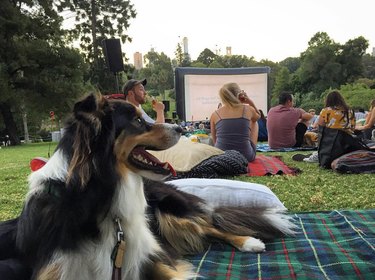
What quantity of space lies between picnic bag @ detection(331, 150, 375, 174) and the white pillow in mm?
3242

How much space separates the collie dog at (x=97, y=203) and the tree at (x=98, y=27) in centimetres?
3342

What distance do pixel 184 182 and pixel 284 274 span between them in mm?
1730

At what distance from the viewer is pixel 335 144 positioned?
6.93 m

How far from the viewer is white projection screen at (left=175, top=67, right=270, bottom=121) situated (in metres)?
20.2

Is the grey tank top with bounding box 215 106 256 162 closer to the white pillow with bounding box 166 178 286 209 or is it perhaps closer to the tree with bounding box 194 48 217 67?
the white pillow with bounding box 166 178 286 209

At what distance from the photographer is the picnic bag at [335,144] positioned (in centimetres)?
684

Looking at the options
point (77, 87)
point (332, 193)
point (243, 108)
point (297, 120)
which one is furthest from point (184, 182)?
point (77, 87)

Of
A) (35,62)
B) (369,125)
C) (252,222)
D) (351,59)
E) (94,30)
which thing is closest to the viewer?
(252,222)

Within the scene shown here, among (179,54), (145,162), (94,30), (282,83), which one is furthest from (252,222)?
(179,54)

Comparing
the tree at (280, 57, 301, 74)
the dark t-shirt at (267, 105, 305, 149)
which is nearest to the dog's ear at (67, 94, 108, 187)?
the dark t-shirt at (267, 105, 305, 149)

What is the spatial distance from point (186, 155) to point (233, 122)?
1292mm

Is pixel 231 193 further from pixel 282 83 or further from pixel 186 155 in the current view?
pixel 282 83

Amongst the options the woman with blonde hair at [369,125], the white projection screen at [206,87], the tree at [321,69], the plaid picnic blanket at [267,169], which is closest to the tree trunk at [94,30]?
the white projection screen at [206,87]

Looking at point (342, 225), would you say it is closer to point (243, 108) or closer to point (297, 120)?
point (243, 108)
